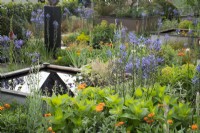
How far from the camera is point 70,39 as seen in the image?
367 inches

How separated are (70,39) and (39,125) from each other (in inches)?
241

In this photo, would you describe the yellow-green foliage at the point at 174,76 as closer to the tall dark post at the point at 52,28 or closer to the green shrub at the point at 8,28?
the tall dark post at the point at 52,28

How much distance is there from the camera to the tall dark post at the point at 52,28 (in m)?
7.90

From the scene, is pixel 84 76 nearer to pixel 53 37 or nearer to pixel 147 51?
pixel 147 51

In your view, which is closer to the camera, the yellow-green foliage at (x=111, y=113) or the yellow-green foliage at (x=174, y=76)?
the yellow-green foliage at (x=111, y=113)

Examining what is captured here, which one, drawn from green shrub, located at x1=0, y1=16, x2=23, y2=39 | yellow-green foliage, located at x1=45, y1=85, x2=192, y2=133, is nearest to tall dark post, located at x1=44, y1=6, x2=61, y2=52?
green shrub, located at x1=0, y1=16, x2=23, y2=39

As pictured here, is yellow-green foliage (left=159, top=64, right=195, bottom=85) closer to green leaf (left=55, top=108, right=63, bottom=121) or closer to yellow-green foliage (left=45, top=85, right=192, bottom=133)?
yellow-green foliage (left=45, top=85, right=192, bottom=133)

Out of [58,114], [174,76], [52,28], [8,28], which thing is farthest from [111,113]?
[8,28]

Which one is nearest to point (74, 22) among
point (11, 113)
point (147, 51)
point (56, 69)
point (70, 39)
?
point (70, 39)

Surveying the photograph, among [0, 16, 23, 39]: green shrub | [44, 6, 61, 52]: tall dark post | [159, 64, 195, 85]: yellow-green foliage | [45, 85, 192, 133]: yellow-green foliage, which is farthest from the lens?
[0, 16, 23, 39]: green shrub

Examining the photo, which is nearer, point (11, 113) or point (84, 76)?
point (11, 113)

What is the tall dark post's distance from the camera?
311 inches

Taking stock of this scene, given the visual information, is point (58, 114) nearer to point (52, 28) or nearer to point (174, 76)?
point (174, 76)

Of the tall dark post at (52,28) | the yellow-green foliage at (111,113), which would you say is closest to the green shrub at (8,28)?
the tall dark post at (52,28)
